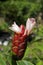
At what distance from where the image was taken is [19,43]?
1.88 metres

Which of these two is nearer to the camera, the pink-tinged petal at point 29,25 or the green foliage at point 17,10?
the pink-tinged petal at point 29,25

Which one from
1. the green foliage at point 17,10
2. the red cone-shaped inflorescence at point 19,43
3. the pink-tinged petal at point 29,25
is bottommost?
the green foliage at point 17,10

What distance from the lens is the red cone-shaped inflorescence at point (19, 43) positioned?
6.15 ft

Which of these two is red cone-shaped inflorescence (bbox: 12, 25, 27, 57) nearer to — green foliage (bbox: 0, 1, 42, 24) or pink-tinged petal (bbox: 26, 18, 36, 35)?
pink-tinged petal (bbox: 26, 18, 36, 35)

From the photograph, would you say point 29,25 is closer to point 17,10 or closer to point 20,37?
point 20,37

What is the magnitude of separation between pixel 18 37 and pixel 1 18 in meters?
8.11

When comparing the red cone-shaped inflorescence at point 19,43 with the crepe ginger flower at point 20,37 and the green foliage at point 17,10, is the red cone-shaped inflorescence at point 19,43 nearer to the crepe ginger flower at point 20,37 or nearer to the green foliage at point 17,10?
the crepe ginger flower at point 20,37

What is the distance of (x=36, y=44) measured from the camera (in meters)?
2.01

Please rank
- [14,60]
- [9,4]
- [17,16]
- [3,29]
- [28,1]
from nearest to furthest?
[14,60] → [3,29] → [17,16] → [9,4] → [28,1]

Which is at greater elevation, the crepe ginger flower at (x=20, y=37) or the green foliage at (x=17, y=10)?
the crepe ginger flower at (x=20, y=37)

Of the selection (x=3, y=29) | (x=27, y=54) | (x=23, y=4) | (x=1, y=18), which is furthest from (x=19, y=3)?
(x=27, y=54)

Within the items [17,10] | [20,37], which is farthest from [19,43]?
[17,10]

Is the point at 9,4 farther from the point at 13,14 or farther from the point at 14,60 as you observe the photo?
the point at 14,60

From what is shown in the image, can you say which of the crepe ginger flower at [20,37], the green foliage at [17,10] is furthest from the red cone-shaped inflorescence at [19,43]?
the green foliage at [17,10]
